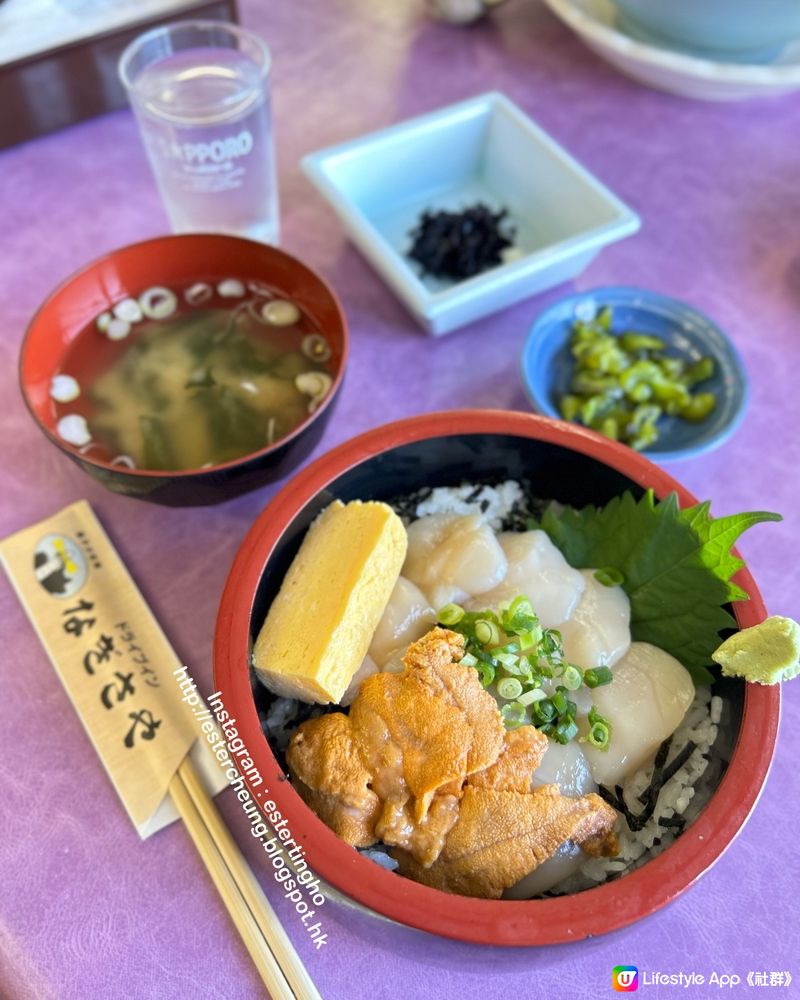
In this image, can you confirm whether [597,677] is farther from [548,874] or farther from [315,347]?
[315,347]

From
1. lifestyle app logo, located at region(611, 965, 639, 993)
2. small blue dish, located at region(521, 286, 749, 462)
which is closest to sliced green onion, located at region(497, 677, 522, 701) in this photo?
lifestyle app logo, located at region(611, 965, 639, 993)

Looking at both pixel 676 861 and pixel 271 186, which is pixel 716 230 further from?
pixel 676 861

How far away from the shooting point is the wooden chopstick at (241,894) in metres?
0.88

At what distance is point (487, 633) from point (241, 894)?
0.43 m

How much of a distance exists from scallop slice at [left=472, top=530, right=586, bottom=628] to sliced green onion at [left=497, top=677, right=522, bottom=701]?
129 mm

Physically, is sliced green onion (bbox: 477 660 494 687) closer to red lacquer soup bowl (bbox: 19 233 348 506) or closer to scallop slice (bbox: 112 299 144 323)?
red lacquer soup bowl (bbox: 19 233 348 506)

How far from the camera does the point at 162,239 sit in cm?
130

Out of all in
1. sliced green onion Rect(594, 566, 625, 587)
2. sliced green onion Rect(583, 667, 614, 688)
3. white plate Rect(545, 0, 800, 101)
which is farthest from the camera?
white plate Rect(545, 0, 800, 101)

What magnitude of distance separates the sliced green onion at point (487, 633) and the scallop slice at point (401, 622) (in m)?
0.07

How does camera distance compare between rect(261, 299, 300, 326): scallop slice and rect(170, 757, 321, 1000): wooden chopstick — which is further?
rect(261, 299, 300, 326): scallop slice

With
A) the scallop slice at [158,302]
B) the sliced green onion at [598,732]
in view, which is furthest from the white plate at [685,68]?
the sliced green onion at [598,732]

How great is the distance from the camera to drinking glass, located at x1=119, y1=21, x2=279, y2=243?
139 cm

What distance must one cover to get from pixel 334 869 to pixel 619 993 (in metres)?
0.43

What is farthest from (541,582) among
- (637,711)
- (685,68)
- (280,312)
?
(685,68)
